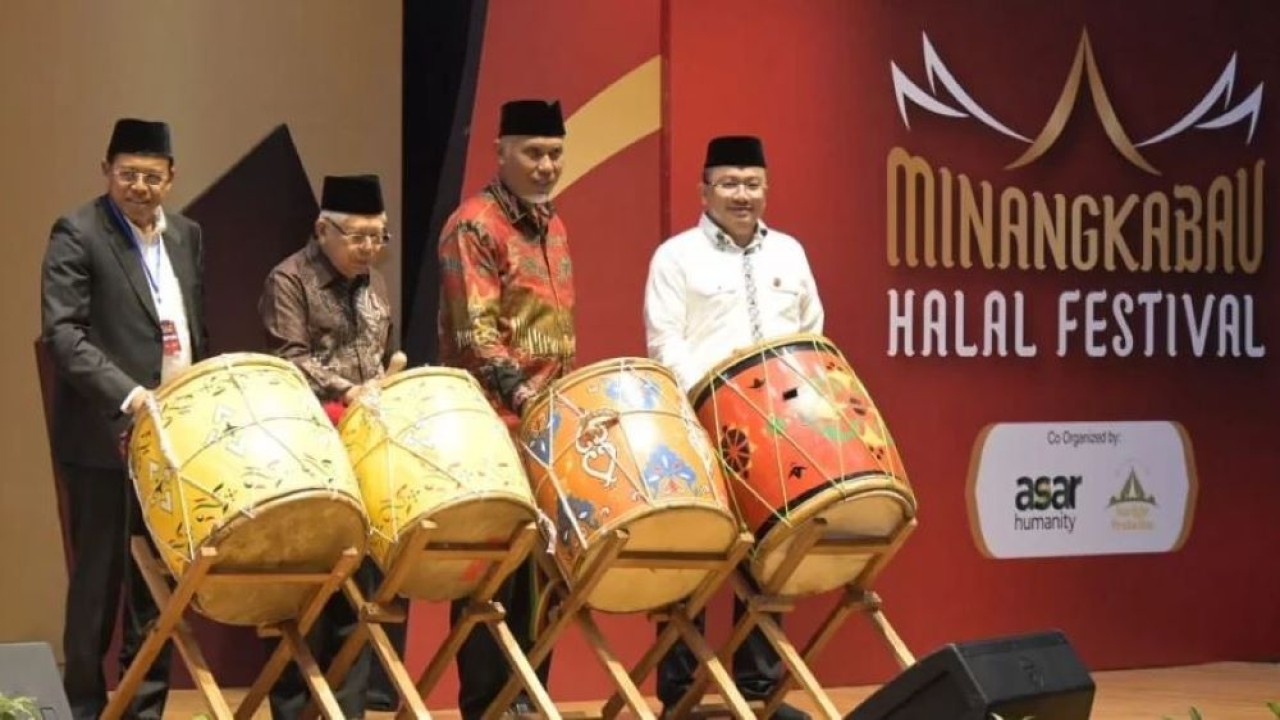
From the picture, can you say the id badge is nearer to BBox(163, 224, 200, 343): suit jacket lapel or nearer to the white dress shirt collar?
BBox(163, 224, 200, 343): suit jacket lapel

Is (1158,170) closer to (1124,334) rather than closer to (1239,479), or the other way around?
(1124,334)

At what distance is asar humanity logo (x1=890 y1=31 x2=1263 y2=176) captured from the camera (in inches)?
306

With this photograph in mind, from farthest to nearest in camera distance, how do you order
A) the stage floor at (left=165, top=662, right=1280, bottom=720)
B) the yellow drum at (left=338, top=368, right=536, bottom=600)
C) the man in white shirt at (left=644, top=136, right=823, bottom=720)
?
the stage floor at (left=165, top=662, right=1280, bottom=720), the man in white shirt at (left=644, top=136, right=823, bottom=720), the yellow drum at (left=338, top=368, right=536, bottom=600)

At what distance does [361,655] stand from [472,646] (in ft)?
0.99

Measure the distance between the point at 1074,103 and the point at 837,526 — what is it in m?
2.64

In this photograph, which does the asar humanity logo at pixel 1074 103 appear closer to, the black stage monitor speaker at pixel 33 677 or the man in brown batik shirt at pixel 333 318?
the man in brown batik shirt at pixel 333 318

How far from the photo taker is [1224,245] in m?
8.35

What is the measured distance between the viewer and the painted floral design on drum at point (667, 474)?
5.68 meters

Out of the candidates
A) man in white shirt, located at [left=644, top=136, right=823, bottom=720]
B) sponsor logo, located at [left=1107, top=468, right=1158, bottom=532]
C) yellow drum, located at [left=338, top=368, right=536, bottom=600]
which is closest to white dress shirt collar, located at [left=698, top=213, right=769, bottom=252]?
man in white shirt, located at [left=644, top=136, right=823, bottom=720]

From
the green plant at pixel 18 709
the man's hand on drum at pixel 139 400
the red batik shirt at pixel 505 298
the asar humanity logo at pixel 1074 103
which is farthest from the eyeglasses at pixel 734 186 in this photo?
the green plant at pixel 18 709

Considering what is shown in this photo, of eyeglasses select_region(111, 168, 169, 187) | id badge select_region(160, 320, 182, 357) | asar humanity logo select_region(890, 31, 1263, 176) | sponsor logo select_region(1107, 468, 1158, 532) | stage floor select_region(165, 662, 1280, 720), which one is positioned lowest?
stage floor select_region(165, 662, 1280, 720)

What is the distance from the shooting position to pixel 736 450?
6.05 metres

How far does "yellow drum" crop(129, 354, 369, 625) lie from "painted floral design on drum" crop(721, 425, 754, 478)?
1152 millimetres

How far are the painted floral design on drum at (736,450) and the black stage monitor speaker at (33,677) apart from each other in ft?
7.98
